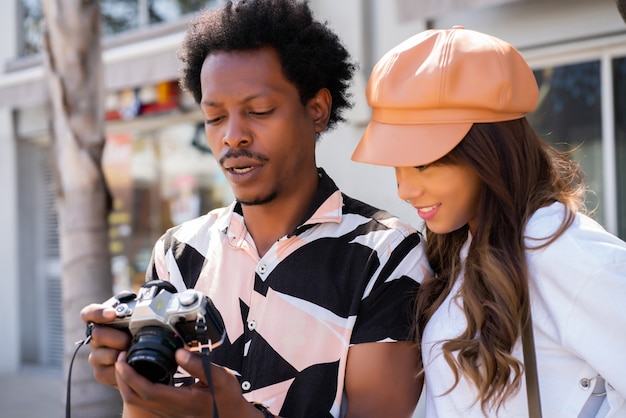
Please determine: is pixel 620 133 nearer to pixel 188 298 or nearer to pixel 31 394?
pixel 188 298

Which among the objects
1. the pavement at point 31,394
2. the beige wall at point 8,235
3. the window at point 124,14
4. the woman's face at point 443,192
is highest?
the window at point 124,14

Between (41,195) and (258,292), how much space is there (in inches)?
325

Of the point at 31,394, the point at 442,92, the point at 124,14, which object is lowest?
the point at 31,394

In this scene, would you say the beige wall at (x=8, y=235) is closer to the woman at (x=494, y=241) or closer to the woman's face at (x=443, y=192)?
the woman at (x=494, y=241)

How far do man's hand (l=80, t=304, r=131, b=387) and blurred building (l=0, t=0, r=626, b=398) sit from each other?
314 cm

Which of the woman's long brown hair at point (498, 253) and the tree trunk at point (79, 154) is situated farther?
the tree trunk at point (79, 154)

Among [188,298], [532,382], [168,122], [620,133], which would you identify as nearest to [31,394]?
[168,122]

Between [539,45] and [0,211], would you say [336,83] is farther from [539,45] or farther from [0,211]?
[0,211]

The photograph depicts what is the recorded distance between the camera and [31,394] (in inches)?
315

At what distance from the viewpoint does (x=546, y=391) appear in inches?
68.4

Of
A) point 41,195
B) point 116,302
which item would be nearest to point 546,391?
point 116,302

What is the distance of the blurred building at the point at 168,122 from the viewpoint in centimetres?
492

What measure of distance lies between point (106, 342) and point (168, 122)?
6632mm

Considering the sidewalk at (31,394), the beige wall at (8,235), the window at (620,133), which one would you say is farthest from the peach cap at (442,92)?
the beige wall at (8,235)
